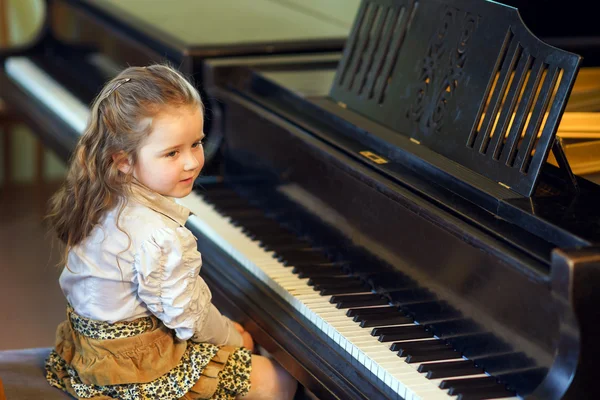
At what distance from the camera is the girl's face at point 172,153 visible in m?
2.08

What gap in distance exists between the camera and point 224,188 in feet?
10.2

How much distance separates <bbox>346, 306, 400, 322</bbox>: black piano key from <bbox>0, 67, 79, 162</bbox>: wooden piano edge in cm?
182

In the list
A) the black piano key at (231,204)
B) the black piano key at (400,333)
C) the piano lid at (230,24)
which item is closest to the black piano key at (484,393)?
the black piano key at (400,333)

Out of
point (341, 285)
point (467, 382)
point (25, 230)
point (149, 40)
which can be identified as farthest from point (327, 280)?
point (25, 230)

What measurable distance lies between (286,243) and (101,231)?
0.71m

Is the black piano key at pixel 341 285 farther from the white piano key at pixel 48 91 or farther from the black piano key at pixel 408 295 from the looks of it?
the white piano key at pixel 48 91

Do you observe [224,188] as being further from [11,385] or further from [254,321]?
[11,385]

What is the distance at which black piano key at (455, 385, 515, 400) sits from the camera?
1843 millimetres

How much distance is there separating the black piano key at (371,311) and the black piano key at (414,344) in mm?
158

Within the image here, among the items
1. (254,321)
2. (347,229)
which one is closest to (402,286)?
(347,229)

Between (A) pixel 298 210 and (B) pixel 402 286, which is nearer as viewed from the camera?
(B) pixel 402 286

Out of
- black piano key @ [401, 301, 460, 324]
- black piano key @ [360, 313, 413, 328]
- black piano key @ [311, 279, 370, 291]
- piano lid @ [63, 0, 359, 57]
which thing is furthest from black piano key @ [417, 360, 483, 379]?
piano lid @ [63, 0, 359, 57]

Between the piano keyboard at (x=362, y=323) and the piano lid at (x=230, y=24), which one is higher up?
the piano lid at (x=230, y=24)

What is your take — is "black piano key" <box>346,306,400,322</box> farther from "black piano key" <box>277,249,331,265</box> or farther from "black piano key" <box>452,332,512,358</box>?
"black piano key" <box>277,249,331,265</box>
